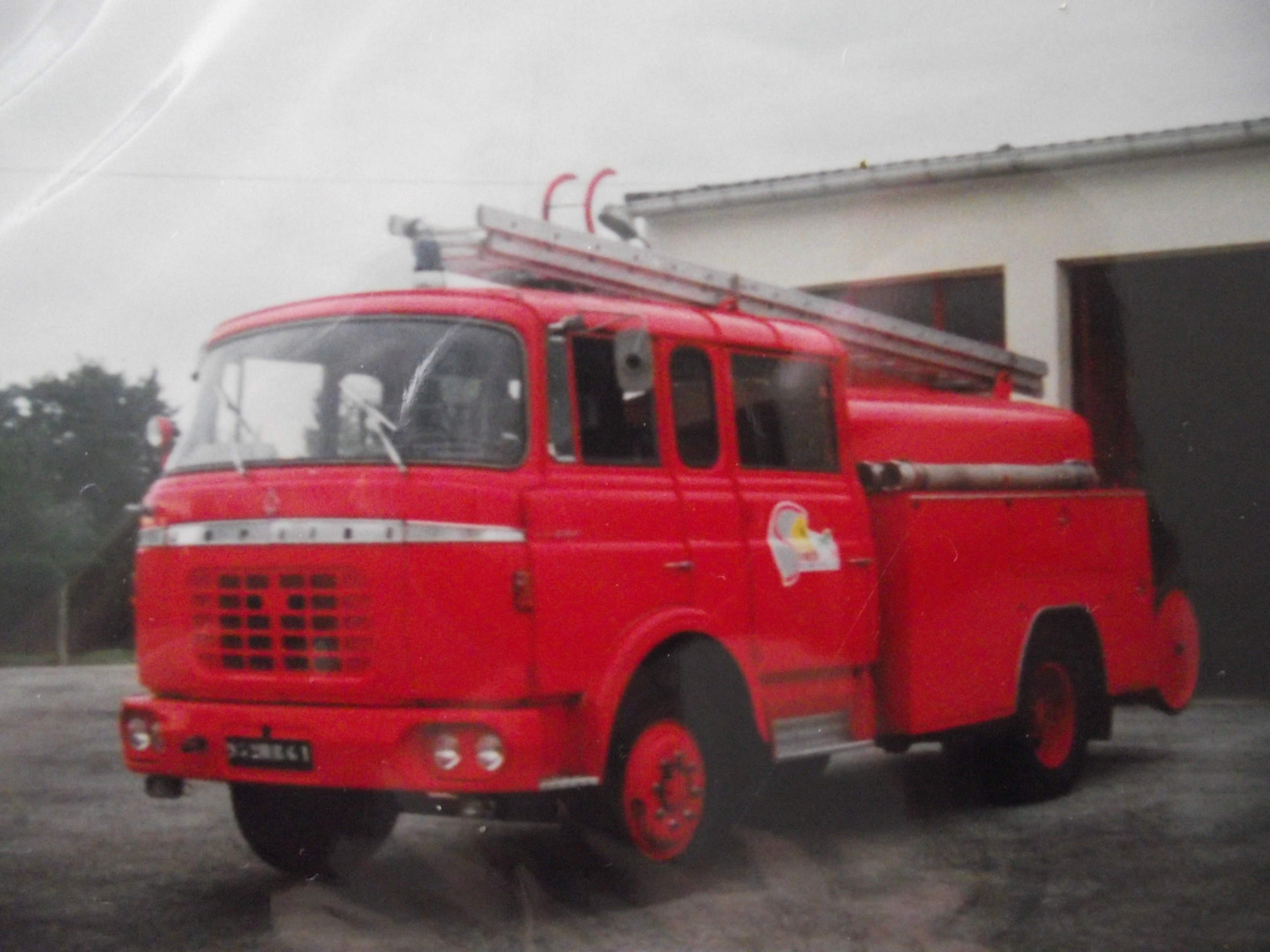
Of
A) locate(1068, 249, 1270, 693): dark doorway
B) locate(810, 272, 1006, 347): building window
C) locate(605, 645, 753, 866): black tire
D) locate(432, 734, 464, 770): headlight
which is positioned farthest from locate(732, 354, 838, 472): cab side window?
locate(810, 272, 1006, 347): building window

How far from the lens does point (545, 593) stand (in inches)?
239

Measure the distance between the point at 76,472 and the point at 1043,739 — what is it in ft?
17.7

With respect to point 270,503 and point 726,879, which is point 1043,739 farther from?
point 270,503

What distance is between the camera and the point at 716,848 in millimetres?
6988

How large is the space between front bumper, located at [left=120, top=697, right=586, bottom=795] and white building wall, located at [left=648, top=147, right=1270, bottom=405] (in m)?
Answer: 6.81

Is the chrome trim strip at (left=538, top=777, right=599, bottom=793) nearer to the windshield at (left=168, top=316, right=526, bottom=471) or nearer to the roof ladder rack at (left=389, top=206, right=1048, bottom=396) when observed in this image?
the windshield at (left=168, top=316, right=526, bottom=471)

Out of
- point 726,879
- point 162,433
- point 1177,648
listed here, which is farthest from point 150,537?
point 1177,648

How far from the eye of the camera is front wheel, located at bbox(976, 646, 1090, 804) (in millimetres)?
8859

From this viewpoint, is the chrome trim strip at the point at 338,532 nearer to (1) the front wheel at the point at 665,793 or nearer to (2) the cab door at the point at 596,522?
(2) the cab door at the point at 596,522

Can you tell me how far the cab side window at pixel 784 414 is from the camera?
742cm

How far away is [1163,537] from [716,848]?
4682 mm

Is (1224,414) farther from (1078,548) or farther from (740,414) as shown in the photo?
(740,414)

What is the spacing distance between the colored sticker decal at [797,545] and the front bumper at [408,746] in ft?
5.27

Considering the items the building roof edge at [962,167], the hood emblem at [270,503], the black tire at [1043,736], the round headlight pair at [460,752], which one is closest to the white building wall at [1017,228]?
the building roof edge at [962,167]
